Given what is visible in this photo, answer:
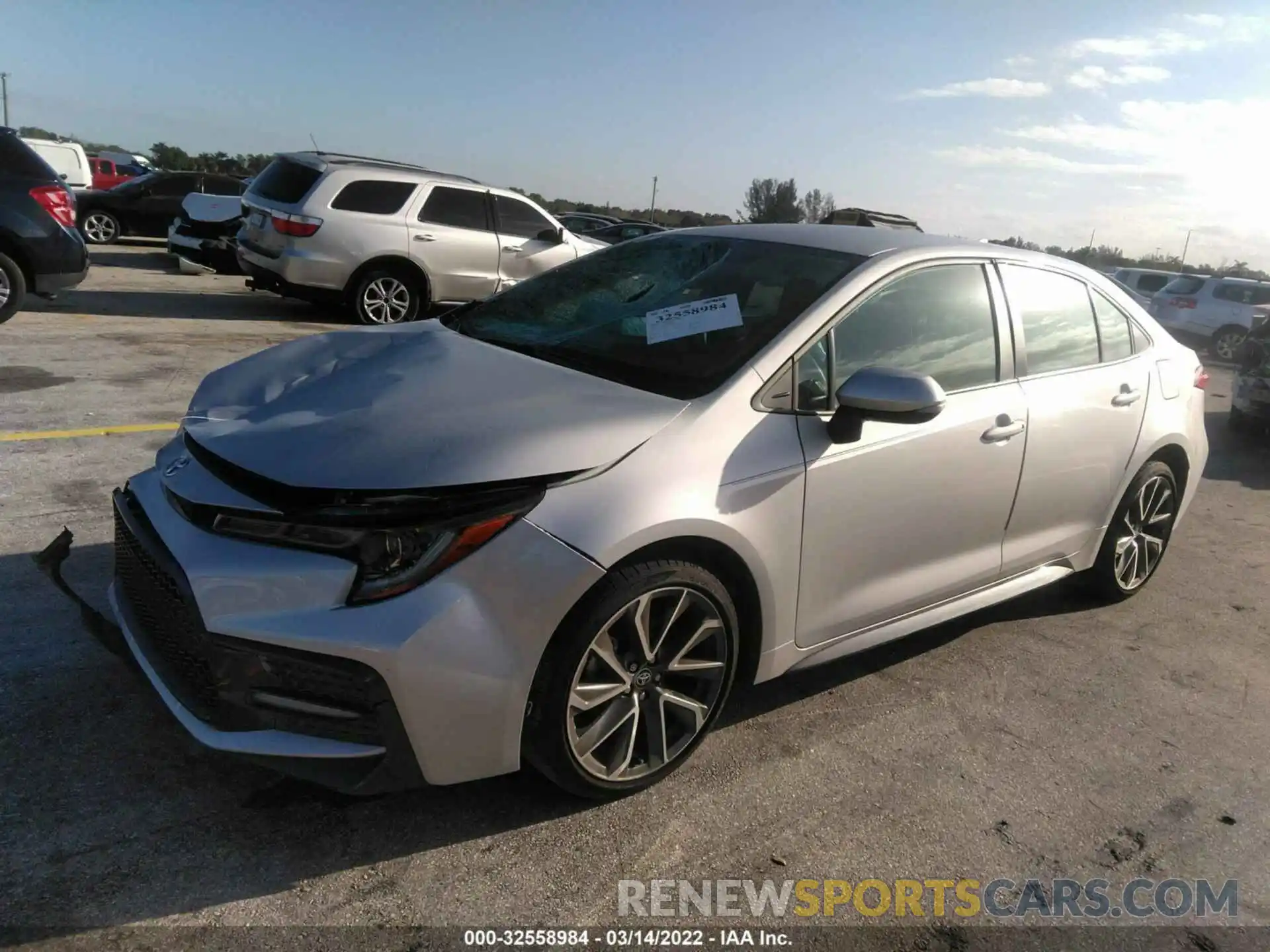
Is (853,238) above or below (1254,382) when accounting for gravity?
above

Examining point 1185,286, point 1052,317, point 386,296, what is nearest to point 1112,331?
point 1052,317


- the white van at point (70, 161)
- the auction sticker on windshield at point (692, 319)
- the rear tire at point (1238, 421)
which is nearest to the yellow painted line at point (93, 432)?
the auction sticker on windshield at point (692, 319)

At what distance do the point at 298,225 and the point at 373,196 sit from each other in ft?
2.98

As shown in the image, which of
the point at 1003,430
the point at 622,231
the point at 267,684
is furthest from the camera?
the point at 622,231

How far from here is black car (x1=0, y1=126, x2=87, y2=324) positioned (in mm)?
8555

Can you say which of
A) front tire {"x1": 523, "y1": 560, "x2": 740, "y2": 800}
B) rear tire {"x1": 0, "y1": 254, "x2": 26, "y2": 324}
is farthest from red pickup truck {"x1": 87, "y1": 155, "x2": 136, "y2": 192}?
front tire {"x1": 523, "y1": 560, "x2": 740, "y2": 800}

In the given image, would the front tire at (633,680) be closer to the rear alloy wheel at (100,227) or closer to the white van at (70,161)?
the rear alloy wheel at (100,227)

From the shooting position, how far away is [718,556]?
2.85 m

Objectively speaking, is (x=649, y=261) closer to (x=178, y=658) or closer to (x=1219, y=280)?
(x=178, y=658)

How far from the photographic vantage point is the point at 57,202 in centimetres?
882

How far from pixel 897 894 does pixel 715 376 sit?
1.56 meters

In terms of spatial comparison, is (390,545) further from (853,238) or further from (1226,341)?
(1226,341)

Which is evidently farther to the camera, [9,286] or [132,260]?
[132,260]

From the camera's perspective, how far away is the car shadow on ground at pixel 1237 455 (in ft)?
27.2
